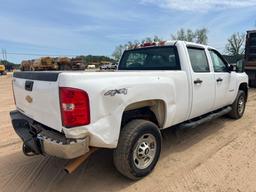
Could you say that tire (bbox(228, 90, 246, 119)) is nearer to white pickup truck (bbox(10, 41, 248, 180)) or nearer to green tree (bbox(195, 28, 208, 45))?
white pickup truck (bbox(10, 41, 248, 180))

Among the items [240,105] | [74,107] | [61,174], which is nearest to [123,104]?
[74,107]

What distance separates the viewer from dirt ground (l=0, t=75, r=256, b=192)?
3.02 m

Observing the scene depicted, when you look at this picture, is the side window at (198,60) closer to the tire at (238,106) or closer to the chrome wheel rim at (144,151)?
the chrome wheel rim at (144,151)

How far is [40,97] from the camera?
8.78 feet

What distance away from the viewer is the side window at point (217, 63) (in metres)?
4.78

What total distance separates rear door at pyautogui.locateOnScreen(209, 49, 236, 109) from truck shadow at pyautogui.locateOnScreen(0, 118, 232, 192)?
125cm

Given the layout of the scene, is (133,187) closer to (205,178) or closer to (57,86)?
(205,178)

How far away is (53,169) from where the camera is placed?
11.7 ft

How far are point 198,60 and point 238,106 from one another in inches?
103

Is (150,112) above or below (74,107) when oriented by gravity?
below

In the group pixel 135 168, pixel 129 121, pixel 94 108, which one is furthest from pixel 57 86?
pixel 135 168

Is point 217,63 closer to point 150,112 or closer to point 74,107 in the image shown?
point 150,112

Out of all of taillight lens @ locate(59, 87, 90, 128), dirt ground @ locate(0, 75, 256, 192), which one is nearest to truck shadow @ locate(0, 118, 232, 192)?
dirt ground @ locate(0, 75, 256, 192)

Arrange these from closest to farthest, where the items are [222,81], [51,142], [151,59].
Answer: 1. [51,142]
2. [151,59]
3. [222,81]
